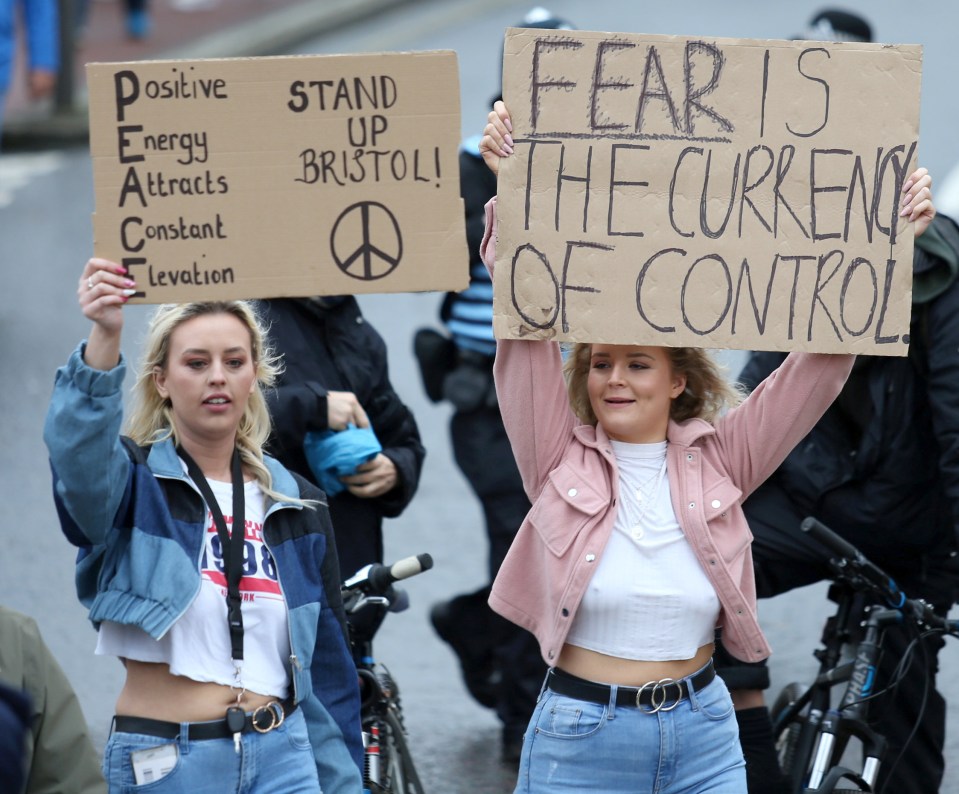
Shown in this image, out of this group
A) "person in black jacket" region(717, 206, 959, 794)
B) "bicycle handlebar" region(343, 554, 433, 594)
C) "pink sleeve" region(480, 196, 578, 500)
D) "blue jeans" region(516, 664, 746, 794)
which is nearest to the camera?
"blue jeans" region(516, 664, 746, 794)

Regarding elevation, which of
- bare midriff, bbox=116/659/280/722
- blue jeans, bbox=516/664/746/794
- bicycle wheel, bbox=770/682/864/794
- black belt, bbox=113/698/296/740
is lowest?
bicycle wheel, bbox=770/682/864/794

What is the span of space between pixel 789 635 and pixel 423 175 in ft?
12.0

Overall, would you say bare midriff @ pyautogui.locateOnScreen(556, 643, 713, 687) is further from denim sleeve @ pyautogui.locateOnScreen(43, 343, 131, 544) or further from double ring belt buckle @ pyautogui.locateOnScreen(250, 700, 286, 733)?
denim sleeve @ pyautogui.locateOnScreen(43, 343, 131, 544)

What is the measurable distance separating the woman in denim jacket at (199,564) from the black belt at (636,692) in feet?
1.73

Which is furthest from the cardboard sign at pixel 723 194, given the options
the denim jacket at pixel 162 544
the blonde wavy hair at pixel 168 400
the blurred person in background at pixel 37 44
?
the blurred person in background at pixel 37 44

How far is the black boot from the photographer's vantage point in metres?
4.86

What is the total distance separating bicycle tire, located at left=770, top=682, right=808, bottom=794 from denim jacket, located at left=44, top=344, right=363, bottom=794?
152 centimetres

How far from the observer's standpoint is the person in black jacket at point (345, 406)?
475 centimetres

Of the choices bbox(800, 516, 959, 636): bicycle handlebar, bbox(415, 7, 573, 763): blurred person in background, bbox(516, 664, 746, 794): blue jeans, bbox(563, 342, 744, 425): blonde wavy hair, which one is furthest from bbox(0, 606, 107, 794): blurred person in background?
bbox(415, 7, 573, 763): blurred person in background

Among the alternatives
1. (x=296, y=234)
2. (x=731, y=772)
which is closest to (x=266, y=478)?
(x=296, y=234)

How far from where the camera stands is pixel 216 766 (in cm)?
363

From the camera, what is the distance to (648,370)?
396 cm

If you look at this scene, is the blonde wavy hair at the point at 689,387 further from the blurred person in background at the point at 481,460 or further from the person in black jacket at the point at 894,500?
the blurred person in background at the point at 481,460

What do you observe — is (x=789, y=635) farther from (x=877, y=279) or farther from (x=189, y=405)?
(x=189, y=405)
